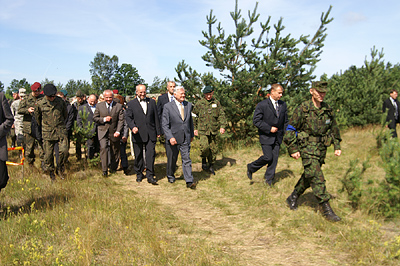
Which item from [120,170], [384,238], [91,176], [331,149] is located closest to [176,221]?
[384,238]

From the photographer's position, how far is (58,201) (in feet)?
18.8

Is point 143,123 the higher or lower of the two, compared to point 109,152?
higher

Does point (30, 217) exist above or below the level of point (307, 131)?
below

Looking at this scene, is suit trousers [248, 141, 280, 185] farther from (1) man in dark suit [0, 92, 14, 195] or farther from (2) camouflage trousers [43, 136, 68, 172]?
(1) man in dark suit [0, 92, 14, 195]

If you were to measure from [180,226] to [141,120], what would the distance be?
3493mm

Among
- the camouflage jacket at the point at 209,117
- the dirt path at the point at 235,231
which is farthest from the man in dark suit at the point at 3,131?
the camouflage jacket at the point at 209,117

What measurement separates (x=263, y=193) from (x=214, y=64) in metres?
5.43

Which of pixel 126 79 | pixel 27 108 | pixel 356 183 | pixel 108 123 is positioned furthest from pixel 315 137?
pixel 126 79

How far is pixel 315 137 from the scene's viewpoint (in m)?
5.06

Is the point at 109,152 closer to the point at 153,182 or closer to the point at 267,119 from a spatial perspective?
the point at 153,182

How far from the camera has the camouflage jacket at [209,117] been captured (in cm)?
824

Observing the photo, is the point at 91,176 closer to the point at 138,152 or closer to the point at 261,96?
the point at 138,152

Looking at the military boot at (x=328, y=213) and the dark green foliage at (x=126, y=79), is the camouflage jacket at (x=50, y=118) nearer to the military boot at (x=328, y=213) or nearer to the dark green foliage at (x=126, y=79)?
the military boot at (x=328, y=213)

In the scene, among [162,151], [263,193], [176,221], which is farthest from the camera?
[162,151]
